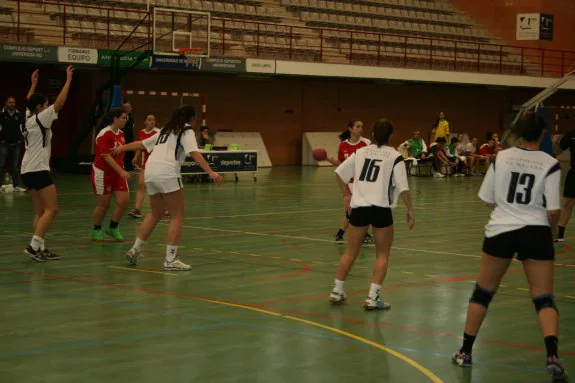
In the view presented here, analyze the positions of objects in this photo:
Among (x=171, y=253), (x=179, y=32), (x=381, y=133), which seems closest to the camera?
(x=381, y=133)

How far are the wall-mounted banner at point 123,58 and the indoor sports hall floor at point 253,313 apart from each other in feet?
45.8

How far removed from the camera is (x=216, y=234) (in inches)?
597

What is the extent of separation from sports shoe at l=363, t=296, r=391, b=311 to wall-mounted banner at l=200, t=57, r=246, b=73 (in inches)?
911

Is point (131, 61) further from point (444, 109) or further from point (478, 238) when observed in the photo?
point (444, 109)

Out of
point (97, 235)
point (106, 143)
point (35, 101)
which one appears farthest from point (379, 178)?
point (97, 235)

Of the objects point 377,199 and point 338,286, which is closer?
point 377,199

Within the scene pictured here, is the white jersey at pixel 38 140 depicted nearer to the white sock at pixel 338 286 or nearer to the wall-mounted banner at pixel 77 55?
the white sock at pixel 338 286

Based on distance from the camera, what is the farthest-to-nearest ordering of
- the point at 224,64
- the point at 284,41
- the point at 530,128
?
the point at 284,41, the point at 224,64, the point at 530,128

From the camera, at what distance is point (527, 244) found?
6738 millimetres

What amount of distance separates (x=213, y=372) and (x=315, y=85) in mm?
34409

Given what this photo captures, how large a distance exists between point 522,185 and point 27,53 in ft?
76.1

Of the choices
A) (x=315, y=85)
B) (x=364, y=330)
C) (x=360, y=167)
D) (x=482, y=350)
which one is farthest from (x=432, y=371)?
(x=315, y=85)

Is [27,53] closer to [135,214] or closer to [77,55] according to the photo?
Answer: [77,55]

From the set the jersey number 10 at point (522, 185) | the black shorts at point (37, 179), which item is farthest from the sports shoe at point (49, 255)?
the jersey number 10 at point (522, 185)
